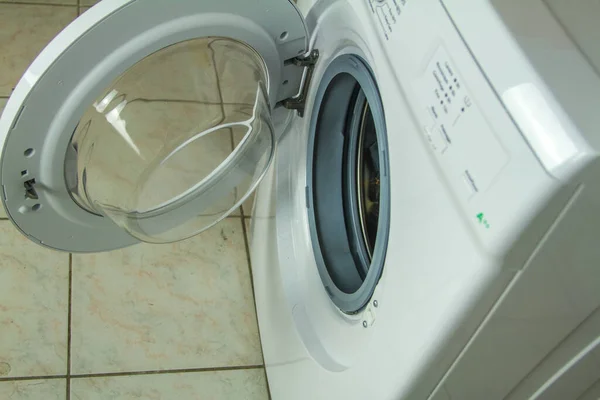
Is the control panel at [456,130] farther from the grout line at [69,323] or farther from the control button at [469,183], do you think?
the grout line at [69,323]

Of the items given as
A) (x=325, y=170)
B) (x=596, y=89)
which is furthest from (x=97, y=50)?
(x=596, y=89)

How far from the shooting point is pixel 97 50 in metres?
0.61

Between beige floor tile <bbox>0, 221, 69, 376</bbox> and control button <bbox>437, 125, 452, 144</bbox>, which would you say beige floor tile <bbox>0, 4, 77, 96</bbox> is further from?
control button <bbox>437, 125, 452, 144</bbox>

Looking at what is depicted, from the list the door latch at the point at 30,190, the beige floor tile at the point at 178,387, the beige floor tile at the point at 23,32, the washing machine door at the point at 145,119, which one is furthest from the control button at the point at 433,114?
the beige floor tile at the point at 23,32

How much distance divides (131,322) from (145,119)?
0.51 meters

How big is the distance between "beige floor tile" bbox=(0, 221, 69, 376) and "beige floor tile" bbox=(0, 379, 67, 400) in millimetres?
18

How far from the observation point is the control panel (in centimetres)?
42

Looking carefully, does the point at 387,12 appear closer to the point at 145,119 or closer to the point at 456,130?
the point at 456,130

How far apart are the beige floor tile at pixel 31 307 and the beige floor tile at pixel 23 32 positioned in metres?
0.44

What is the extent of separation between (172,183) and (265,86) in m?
→ 0.17

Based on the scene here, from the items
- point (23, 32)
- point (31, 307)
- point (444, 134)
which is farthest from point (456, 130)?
point (23, 32)

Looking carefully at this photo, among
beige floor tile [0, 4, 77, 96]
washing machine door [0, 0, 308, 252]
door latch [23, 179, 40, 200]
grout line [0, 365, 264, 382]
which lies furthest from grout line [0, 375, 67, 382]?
beige floor tile [0, 4, 77, 96]

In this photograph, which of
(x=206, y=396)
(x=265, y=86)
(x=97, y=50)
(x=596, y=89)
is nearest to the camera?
(x=596, y=89)

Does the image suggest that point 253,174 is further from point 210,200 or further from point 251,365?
point 251,365
